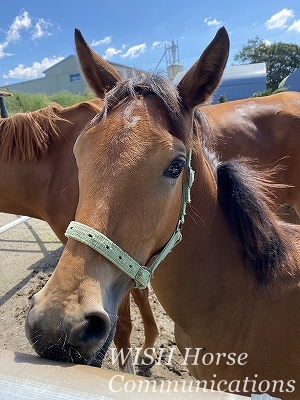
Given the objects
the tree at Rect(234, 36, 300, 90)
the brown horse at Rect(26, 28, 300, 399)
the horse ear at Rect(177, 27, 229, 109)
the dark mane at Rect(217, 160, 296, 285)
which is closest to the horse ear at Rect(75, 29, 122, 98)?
the brown horse at Rect(26, 28, 300, 399)

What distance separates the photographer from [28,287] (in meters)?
4.44

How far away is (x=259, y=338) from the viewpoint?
5.33ft

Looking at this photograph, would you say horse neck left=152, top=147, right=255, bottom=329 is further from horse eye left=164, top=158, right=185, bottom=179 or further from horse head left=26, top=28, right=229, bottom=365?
horse eye left=164, top=158, right=185, bottom=179

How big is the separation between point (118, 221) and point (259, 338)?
0.96 m

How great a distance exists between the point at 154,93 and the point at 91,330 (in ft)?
3.44

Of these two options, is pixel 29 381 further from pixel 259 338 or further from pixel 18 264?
pixel 18 264

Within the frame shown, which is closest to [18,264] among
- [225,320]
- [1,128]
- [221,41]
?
[1,128]

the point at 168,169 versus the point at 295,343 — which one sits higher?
the point at 168,169

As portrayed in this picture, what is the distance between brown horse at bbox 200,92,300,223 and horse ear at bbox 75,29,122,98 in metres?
2.38

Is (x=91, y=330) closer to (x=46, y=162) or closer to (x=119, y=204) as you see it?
(x=119, y=204)

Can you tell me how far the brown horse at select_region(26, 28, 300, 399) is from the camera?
117 centimetres

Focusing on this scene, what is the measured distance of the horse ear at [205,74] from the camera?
1524 mm

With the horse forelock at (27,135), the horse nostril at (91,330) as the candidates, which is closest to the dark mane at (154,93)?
the horse nostril at (91,330)

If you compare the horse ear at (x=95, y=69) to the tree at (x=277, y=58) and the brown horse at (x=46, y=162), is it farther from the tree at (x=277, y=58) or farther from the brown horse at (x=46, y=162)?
the tree at (x=277, y=58)
